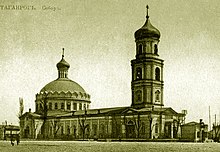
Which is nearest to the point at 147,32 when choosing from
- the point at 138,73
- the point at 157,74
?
the point at 138,73

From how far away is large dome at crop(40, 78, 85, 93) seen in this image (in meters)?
72.6

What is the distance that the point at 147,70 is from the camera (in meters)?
53.5

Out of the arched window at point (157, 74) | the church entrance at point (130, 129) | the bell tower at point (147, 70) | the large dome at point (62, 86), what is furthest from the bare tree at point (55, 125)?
the arched window at point (157, 74)

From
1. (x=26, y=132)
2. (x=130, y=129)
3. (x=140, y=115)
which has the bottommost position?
(x=26, y=132)

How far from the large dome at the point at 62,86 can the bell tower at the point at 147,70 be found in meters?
20.4

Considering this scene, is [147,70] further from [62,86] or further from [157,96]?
[62,86]

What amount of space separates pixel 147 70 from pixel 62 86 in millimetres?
23042

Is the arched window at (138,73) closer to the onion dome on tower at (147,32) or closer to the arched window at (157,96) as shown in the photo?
the arched window at (157,96)

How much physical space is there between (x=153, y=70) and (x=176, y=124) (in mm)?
7334

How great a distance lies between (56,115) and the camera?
229ft

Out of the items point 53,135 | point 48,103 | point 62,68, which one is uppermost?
point 62,68

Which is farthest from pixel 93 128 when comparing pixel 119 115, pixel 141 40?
pixel 141 40

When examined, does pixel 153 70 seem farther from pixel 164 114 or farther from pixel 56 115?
pixel 56 115

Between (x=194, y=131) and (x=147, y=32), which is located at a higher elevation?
(x=147, y=32)
